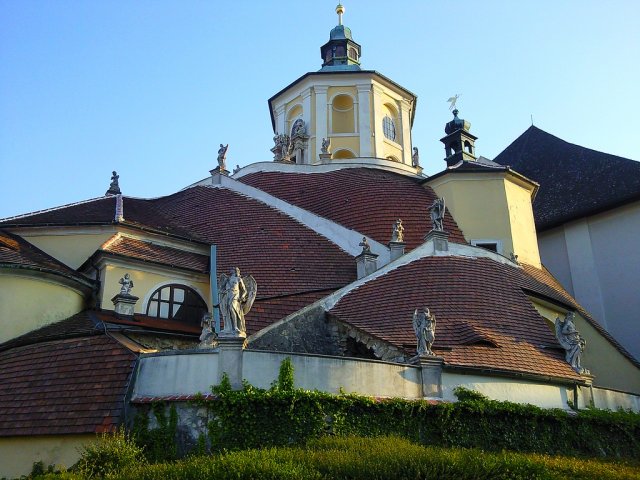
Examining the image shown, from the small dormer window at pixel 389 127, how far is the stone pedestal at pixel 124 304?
17983 mm

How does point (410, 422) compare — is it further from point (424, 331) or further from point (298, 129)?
point (298, 129)

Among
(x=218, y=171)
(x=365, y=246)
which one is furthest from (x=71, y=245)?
(x=365, y=246)

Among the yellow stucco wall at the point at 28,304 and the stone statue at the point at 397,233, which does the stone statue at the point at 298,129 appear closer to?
the stone statue at the point at 397,233

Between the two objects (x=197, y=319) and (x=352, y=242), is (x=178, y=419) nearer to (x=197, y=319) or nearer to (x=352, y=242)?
(x=197, y=319)

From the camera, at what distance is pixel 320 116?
32.6 m

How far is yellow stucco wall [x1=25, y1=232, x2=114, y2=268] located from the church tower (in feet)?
38.7

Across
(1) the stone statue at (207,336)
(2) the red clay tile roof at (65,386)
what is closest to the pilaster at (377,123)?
(1) the stone statue at (207,336)

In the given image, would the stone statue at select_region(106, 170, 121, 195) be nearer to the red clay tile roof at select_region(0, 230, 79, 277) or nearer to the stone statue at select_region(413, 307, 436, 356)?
the red clay tile roof at select_region(0, 230, 79, 277)

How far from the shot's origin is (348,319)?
18.1 metres

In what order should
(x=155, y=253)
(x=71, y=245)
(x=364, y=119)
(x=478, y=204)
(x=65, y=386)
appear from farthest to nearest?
(x=364, y=119) → (x=478, y=204) → (x=71, y=245) → (x=155, y=253) → (x=65, y=386)

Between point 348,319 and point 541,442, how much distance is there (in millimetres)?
5517

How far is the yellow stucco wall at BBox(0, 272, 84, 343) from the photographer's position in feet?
59.4

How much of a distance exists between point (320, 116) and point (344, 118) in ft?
5.34

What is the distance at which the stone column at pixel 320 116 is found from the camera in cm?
3225
